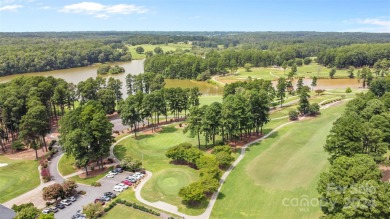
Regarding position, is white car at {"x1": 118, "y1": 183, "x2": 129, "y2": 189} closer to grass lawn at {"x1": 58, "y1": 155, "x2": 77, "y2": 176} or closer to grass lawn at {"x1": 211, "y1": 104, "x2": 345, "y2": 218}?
grass lawn at {"x1": 58, "y1": 155, "x2": 77, "y2": 176}

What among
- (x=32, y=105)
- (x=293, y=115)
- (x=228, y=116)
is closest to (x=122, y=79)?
(x=32, y=105)

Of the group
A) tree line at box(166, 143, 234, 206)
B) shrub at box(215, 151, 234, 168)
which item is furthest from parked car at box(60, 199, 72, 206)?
shrub at box(215, 151, 234, 168)

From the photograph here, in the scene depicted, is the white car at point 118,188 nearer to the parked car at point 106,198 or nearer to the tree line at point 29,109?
the parked car at point 106,198

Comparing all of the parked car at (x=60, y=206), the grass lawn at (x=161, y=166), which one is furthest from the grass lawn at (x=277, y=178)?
the parked car at (x=60, y=206)

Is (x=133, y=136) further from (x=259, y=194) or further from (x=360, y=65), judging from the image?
(x=360, y=65)

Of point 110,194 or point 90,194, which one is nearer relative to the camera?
point 110,194

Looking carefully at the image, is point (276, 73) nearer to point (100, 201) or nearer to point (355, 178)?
point (355, 178)
